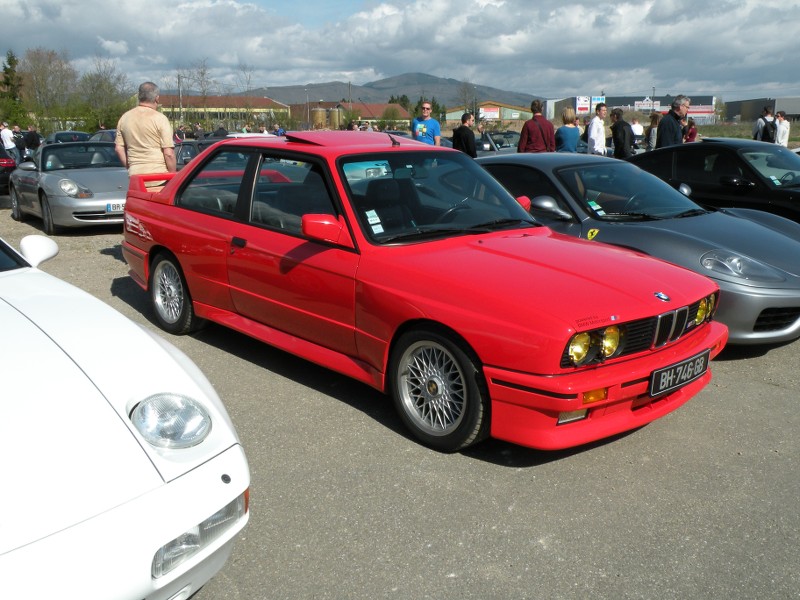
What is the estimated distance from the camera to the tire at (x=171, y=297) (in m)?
5.40

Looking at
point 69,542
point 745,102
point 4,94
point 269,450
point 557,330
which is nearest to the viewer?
point 69,542

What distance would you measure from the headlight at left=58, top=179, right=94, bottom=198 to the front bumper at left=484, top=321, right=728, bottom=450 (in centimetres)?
825

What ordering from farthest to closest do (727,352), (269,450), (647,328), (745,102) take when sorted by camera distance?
(745,102)
(727,352)
(269,450)
(647,328)

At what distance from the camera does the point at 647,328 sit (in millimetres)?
3490

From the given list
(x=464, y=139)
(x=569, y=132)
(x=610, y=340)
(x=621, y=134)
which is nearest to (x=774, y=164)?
(x=569, y=132)

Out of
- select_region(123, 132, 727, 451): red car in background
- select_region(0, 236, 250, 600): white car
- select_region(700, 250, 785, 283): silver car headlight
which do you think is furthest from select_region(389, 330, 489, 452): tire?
select_region(700, 250, 785, 283): silver car headlight

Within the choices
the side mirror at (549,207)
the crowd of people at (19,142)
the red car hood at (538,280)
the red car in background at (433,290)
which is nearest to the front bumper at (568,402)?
the red car in background at (433,290)

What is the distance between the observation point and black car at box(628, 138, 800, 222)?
23.9 feet

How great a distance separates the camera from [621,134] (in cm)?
1241

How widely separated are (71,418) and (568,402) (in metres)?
1.94

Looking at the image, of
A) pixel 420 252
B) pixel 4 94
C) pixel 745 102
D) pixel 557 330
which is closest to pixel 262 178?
pixel 420 252

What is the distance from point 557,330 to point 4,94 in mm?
69575

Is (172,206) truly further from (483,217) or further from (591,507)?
(591,507)

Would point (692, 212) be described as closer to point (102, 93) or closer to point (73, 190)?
point (73, 190)
